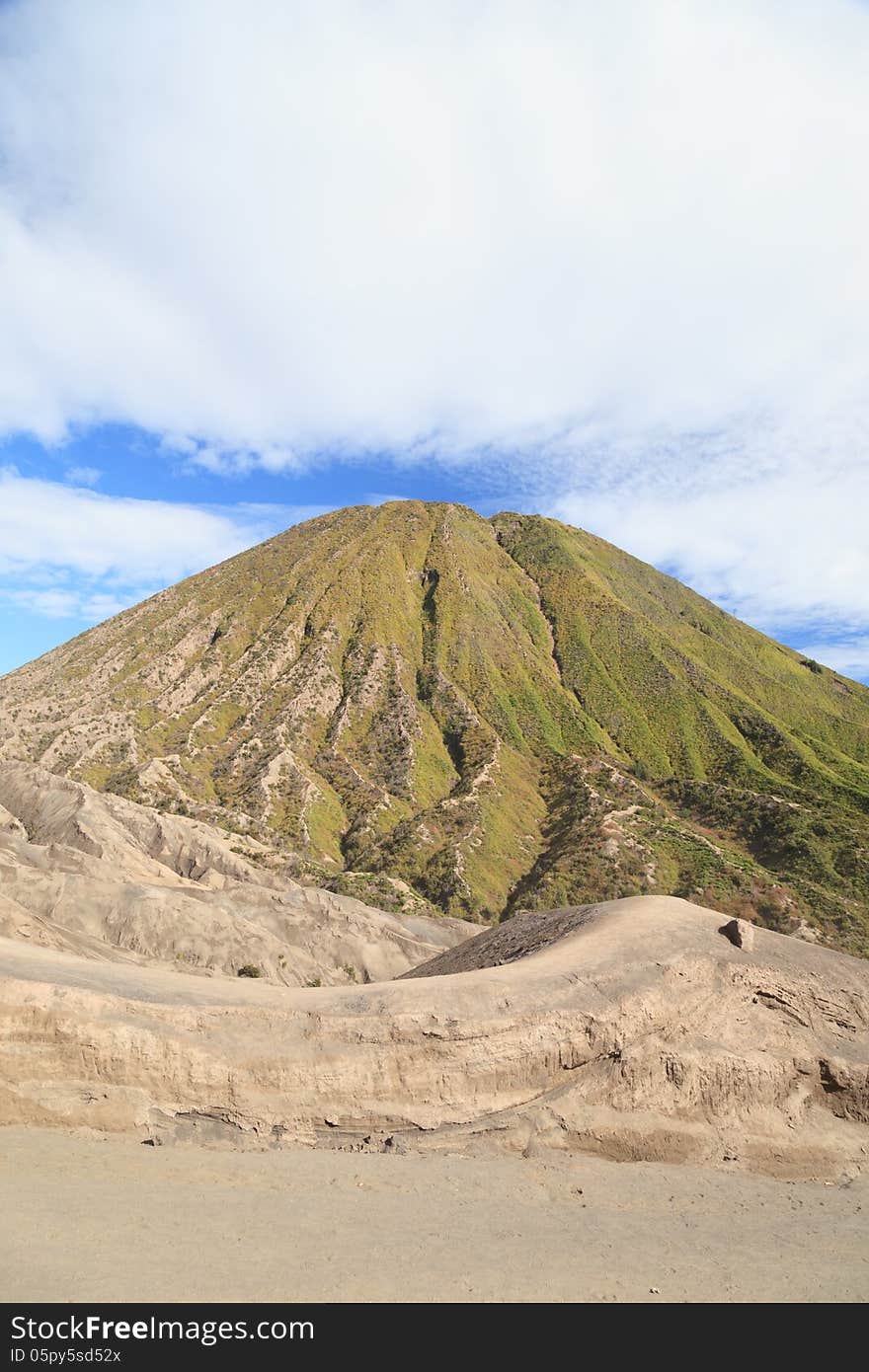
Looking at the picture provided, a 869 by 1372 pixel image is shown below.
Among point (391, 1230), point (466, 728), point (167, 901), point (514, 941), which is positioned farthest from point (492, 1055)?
point (466, 728)

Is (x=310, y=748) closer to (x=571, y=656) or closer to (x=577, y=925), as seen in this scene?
(x=571, y=656)

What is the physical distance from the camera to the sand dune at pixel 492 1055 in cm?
1322

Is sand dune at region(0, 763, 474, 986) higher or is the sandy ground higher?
sand dune at region(0, 763, 474, 986)

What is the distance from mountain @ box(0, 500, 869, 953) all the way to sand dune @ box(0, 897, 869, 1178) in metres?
39.1

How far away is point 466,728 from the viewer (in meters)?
87.9

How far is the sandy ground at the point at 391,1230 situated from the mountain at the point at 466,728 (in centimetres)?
4311

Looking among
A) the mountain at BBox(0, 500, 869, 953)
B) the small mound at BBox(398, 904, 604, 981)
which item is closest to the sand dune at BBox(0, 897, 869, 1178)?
the small mound at BBox(398, 904, 604, 981)

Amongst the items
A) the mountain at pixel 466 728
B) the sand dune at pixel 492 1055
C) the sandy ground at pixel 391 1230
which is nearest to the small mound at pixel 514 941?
the sand dune at pixel 492 1055

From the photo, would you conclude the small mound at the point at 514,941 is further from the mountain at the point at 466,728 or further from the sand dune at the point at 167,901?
the mountain at the point at 466,728

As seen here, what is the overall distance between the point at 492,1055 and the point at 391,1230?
16.0 ft

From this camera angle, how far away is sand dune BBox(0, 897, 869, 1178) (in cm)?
1322

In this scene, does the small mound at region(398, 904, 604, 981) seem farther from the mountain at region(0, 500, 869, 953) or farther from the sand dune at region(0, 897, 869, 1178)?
the mountain at region(0, 500, 869, 953)

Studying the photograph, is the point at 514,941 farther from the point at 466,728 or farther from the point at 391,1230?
the point at 466,728
